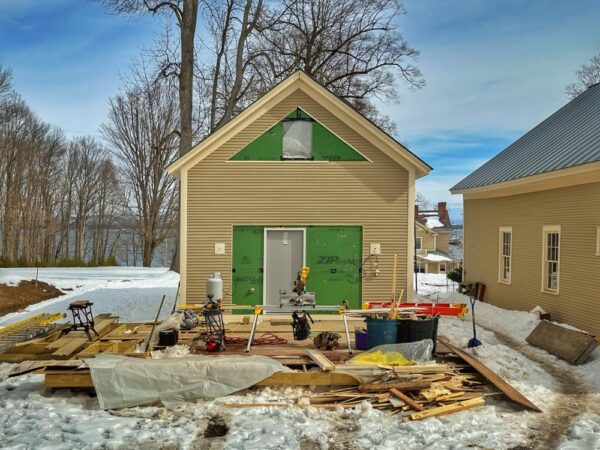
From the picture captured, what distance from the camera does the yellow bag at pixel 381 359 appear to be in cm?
727

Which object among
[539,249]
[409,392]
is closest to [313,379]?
[409,392]

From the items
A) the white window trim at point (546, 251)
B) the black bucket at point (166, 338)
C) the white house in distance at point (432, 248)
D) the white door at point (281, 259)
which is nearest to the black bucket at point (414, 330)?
the black bucket at point (166, 338)

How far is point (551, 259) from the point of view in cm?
1290

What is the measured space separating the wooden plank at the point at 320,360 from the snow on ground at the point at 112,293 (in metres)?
7.39

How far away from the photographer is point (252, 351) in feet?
Result: 27.2

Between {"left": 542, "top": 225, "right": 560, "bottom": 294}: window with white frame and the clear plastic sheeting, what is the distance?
Result: 6683 millimetres

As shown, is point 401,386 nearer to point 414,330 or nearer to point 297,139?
point 414,330

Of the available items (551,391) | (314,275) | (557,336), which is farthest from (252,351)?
(557,336)

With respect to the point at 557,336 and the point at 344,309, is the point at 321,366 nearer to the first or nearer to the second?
the point at 344,309

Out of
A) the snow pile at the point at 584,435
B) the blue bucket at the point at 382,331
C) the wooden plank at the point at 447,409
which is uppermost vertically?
the blue bucket at the point at 382,331

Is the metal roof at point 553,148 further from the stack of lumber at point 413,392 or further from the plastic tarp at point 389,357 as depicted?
the stack of lumber at point 413,392

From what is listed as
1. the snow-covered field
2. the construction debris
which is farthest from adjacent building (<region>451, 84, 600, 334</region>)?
the construction debris

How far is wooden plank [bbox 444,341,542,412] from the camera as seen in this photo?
6.51 m

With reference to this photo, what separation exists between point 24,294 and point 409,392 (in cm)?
1547
